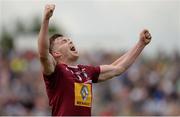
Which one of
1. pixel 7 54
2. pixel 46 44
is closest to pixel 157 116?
pixel 7 54

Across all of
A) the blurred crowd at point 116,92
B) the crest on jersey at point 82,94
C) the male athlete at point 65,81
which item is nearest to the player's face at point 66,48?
the male athlete at point 65,81

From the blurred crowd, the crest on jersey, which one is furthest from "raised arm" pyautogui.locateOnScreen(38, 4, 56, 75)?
the blurred crowd

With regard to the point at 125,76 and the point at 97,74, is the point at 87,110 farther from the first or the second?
the point at 125,76

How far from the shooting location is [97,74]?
980cm

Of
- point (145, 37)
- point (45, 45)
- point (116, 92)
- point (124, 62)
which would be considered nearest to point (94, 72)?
point (124, 62)

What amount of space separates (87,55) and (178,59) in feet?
8.03

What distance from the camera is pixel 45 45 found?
345 inches

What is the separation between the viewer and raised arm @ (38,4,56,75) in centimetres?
859

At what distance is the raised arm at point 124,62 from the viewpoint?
996 cm

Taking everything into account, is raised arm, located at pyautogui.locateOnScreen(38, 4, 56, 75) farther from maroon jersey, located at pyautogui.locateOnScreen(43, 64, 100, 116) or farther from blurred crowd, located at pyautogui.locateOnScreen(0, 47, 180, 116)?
blurred crowd, located at pyautogui.locateOnScreen(0, 47, 180, 116)

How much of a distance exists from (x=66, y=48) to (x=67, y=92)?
20.1 inches

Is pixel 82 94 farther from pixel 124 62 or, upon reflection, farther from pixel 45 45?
pixel 124 62

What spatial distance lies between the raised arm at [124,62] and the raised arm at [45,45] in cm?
108

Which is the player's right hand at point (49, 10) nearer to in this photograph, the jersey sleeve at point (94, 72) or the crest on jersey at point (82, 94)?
the crest on jersey at point (82, 94)
